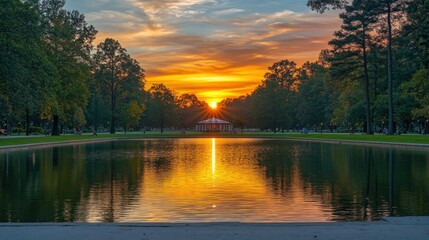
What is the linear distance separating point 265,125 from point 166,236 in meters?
124

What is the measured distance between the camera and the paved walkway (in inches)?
339

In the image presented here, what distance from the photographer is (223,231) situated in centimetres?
905

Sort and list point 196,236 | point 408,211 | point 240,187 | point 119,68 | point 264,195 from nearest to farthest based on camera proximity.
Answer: point 196,236 < point 408,211 < point 264,195 < point 240,187 < point 119,68

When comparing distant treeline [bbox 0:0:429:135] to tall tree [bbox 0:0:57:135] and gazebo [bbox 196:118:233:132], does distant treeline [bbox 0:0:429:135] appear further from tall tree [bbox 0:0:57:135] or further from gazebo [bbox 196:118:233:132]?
gazebo [bbox 196:118:233:132]

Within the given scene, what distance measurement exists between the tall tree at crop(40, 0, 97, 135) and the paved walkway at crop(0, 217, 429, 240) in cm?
5925

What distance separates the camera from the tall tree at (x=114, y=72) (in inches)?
4173

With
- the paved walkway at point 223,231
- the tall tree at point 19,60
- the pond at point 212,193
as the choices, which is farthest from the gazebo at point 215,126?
the paved walkway at point 223,231

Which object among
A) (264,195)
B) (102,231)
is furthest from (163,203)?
(102,231)

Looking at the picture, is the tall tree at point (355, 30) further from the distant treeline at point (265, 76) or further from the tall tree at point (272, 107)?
the tall tree at point (272, 107)

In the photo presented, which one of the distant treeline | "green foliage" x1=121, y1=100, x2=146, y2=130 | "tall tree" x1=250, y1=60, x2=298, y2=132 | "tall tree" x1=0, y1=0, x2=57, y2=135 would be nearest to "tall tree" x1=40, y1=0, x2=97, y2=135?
the distant treeline

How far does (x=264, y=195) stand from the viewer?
16.1 metres

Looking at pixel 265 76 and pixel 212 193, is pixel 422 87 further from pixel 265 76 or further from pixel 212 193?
pixel 265 76

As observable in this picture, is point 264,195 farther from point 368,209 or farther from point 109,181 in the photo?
point 109,181

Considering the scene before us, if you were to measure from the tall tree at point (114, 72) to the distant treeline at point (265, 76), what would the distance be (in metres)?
0.21
